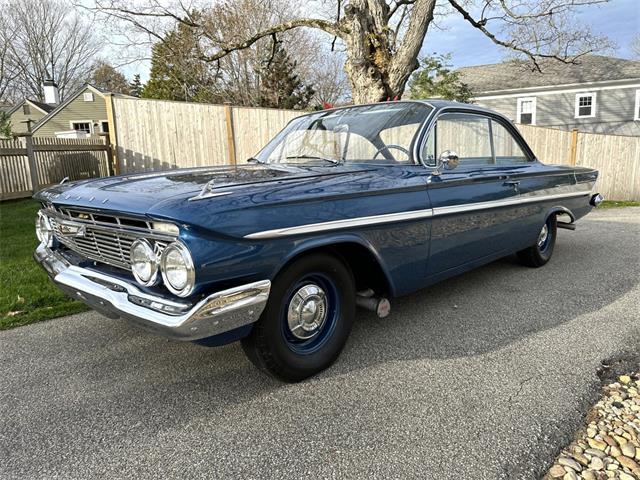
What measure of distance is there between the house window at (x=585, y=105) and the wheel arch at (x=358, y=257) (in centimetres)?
2411

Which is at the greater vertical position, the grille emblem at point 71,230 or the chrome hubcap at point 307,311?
the grille emblem at point 71,230

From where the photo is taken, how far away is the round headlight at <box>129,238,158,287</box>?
222cm

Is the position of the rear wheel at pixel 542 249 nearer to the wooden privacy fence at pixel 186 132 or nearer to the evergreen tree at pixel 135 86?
the wooden privacy fence at pixel 186 132

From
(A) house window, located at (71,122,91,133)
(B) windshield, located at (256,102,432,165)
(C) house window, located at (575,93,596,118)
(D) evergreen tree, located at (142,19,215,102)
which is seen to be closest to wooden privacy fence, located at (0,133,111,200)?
(D) evergreen tree, located at (142,19,215,102)

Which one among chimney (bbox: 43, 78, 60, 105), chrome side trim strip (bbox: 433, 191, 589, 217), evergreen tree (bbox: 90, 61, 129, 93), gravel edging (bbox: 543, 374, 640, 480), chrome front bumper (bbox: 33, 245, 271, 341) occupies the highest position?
evergreen tree (bbox: 90, 61, 129, 93)

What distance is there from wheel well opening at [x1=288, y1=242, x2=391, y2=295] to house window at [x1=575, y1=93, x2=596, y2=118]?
24100mm

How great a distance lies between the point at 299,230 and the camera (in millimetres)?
2389

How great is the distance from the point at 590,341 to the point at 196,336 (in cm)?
273

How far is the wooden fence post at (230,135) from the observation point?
32.5 feet

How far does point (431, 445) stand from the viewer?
2109mm

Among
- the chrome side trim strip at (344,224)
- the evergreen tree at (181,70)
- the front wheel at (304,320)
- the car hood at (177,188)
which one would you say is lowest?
the front wheel at (304,320)

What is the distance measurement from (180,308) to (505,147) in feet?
11.8

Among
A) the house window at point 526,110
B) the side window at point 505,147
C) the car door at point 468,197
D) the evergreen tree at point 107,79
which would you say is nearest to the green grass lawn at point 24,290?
the car door at point 468,197

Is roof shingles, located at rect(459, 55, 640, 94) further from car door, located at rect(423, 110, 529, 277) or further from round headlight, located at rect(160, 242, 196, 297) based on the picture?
round headlight, located at rect(160, 242, 196, 297)
